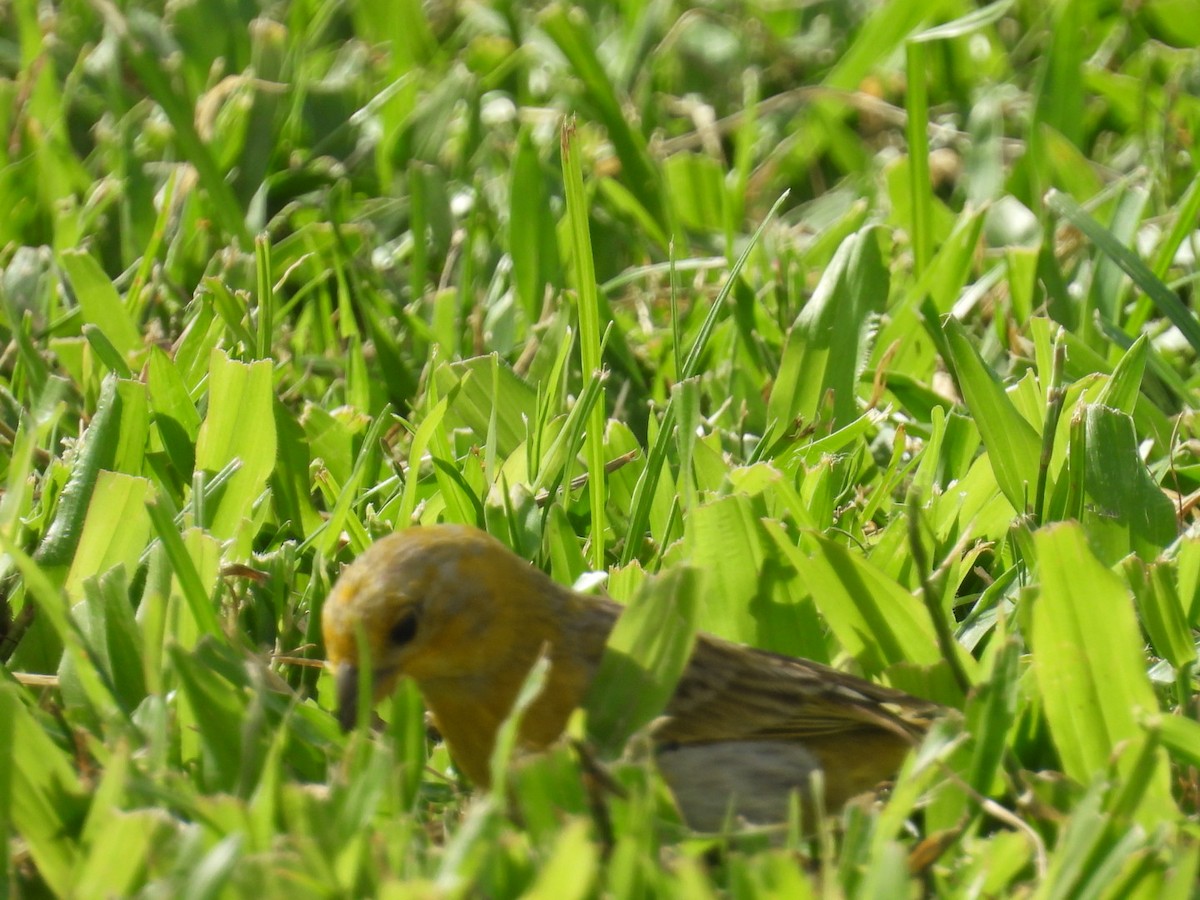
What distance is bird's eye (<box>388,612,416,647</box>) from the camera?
266 cm

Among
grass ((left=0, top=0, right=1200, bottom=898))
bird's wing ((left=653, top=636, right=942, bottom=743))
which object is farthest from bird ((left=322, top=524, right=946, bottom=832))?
grass ((left=0, top=0, right=1200, bottom=898))

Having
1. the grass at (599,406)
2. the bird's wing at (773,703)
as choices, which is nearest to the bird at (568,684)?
the bird's wing at (773,703)

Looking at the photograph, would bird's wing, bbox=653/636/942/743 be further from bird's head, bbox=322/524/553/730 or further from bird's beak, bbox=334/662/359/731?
bird's beak, bbox=334/662/359/731

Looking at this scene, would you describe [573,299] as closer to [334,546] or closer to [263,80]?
[334,546]

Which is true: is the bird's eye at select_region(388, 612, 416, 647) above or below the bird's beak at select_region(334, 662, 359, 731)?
above

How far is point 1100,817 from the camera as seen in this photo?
2244 mm

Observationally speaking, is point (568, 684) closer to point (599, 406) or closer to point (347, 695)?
point (347, 695)

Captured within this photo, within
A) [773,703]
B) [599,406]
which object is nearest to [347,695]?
[773,703]

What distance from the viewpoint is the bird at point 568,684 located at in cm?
267

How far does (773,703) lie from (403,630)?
655 millimetres

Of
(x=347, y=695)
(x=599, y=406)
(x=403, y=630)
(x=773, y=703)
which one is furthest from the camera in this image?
(x=599, y=406)

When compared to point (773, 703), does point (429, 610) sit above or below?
above

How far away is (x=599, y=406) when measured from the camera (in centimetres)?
336

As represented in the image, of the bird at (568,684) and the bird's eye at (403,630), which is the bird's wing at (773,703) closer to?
the bird at (568,684)
